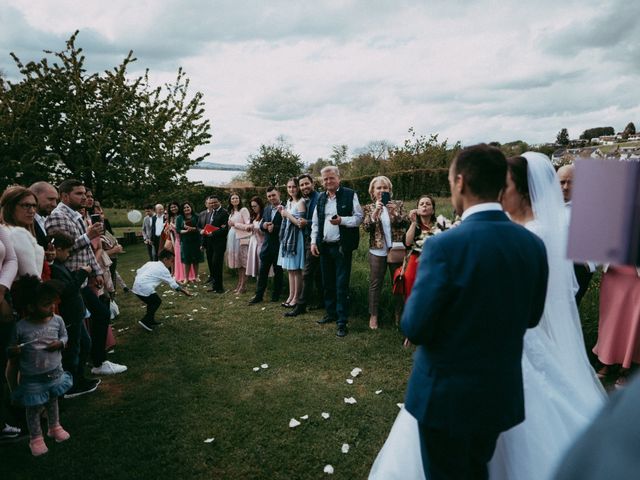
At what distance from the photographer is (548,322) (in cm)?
286

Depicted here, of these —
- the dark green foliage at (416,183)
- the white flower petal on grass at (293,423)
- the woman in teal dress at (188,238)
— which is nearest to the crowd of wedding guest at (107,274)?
the woman in teal dress at (188,238)

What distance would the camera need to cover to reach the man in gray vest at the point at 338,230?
6371mm

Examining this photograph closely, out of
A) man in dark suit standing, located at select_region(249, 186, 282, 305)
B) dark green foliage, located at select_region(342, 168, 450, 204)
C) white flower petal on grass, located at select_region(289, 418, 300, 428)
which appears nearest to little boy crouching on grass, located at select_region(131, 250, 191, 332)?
man in dark suit standing, located at select_region(249, 186, 282, 305)

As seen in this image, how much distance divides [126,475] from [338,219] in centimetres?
415

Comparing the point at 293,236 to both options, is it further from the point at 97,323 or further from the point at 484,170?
the point at 484,170

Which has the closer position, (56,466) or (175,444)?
(56,466)

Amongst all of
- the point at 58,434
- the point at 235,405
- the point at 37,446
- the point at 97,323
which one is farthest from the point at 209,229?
the point at 37,446

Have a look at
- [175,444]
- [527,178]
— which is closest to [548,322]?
[527,178]

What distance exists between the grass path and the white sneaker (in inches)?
5.2

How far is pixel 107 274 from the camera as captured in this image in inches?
253

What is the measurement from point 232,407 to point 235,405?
46 mm

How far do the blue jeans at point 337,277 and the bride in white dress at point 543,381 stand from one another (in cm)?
361

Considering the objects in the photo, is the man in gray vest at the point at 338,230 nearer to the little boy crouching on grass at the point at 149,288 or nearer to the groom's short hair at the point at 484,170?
the little boy crouching on grass at the point at 149,288

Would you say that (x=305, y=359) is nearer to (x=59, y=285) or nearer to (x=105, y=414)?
(x=105, y=414)
